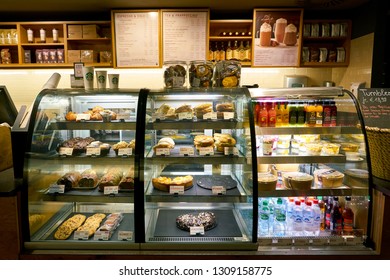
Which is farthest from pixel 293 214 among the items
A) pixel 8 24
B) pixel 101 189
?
pixel 8 24

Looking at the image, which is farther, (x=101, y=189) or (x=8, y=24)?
(x=8, y=24)

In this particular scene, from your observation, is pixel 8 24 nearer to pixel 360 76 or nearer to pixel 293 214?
pixel 293 214

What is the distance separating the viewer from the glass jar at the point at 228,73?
2.32 meters

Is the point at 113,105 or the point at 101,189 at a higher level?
the point at 113,105

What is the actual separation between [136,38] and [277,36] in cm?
195

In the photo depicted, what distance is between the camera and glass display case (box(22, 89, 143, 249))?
2021mm

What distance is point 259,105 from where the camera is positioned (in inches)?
91.0

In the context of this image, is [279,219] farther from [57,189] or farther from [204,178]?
[57,189]

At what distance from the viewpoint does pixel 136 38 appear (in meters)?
4.16

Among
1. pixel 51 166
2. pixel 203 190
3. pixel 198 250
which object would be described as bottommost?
pixel 198 250

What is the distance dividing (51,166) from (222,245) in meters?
1.42

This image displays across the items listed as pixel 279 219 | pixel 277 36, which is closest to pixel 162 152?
pixel 279 219

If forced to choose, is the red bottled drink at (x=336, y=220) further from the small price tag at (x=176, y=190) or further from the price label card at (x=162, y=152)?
the price label card at (x=162, y=152)

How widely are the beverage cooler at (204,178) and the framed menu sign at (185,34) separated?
1880 mm
